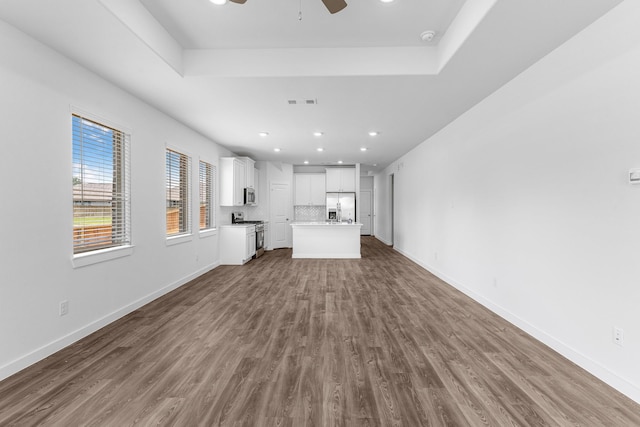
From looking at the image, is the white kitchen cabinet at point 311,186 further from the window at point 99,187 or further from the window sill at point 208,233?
the window at point 99,187

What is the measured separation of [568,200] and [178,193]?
209 inches

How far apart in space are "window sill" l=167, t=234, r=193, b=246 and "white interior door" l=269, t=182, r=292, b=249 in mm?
4055

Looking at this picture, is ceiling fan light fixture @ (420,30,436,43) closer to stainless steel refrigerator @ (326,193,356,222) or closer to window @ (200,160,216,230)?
window @ (200,160,216,230)

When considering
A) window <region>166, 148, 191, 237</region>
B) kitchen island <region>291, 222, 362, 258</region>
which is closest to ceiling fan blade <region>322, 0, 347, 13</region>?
window <region>166, 148, 191, 237</region>

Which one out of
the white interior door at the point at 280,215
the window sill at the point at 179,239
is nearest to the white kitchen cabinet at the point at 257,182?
the white interior door at the point at 280,215

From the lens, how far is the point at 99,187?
10.7 ft

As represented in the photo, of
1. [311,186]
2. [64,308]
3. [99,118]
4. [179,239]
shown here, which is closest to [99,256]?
[64,308]

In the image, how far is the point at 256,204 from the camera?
8.59m

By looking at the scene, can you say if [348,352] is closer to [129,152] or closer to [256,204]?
[129,152]

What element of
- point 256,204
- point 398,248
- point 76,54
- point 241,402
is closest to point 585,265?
point 241,402

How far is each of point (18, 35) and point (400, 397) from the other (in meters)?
4.08

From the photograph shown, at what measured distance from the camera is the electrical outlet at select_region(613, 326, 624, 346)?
2.09 m

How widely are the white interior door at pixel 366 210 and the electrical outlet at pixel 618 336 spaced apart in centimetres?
1058

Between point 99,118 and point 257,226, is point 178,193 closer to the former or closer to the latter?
point 99,118
